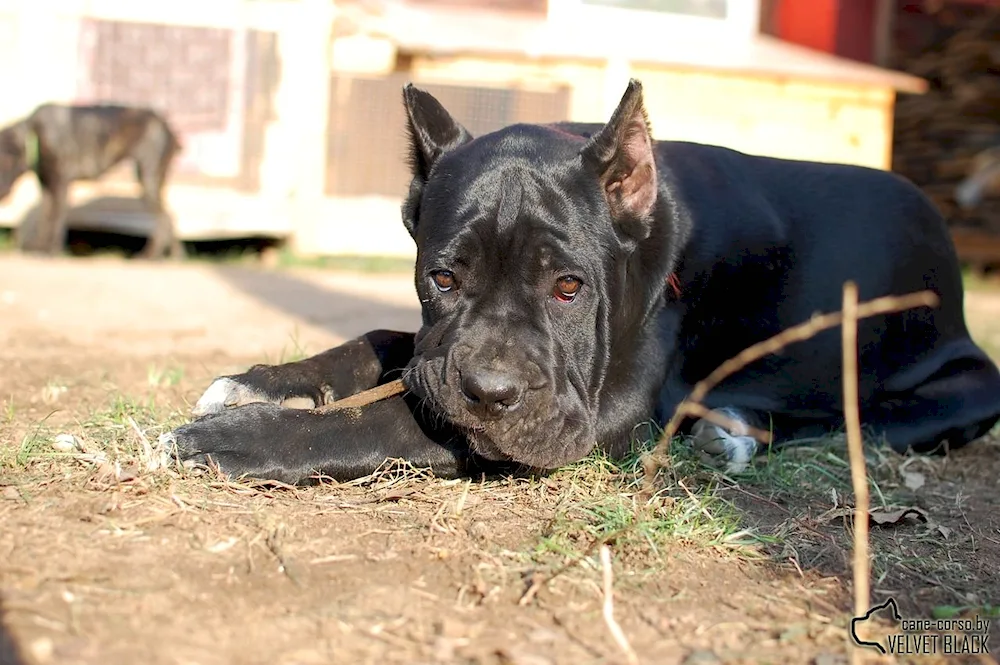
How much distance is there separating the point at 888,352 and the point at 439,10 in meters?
8.52

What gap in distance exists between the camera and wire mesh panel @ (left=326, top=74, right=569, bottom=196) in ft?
34.0

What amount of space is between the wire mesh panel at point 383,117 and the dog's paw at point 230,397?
693cm

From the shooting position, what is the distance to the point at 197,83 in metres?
10.6

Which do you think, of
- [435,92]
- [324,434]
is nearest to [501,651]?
[324,434]

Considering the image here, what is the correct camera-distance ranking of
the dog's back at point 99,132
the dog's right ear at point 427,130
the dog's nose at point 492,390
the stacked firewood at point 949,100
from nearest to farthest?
1. the dog's nose at point 492,390
2. the dog's right ear at point 427,130
3. the dog's back at point 99,132
4. the stacked firewood at point 949,100

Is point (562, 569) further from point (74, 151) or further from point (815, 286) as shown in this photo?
point (74, 151)

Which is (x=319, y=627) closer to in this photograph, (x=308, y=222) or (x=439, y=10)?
(x=308, y=222)

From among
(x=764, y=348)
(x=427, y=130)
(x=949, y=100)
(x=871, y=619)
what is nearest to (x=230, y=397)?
(x=427, y=130)

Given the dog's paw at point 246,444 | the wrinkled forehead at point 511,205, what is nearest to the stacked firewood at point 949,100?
the wrinkled forehead at point 511,205

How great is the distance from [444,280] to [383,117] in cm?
746

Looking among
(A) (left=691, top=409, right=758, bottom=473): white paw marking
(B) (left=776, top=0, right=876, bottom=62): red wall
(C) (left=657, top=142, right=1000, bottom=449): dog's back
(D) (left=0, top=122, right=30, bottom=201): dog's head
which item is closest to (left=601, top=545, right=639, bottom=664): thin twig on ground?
(A) (left=691, top=409, right=758, bottom=473): white paw marking

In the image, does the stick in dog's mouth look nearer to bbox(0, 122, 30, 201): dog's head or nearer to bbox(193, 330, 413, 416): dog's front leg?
bbox(193, 330, 413, 416): dog's front leg

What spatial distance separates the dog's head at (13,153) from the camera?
10.4 m

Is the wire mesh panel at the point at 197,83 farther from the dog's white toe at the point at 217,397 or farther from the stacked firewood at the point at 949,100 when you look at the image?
the stacked firewood at the point at 949,100
